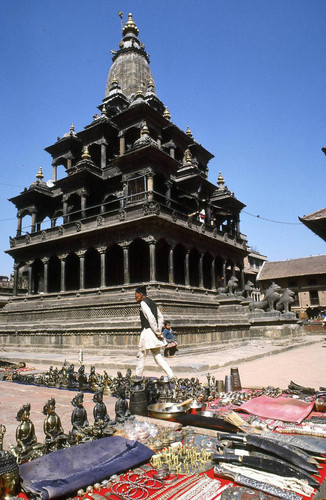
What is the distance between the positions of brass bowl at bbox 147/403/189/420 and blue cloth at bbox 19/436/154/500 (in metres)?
1.03

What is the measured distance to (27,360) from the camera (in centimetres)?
1316

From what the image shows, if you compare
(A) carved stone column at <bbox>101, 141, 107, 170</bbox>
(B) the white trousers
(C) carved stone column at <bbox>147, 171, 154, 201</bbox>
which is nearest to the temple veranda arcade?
(C) carved stone column at <bbox>147, 171, 154, 201</bbox>

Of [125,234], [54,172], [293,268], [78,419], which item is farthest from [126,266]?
[293,268]

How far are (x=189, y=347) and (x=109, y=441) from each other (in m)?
10.8

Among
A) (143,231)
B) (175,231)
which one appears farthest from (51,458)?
(175,231)

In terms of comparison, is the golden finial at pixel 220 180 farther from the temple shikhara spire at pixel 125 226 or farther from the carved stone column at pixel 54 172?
the carved stone column at pixel 54 172

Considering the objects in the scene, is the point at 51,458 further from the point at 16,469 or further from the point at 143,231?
the point at 143,231

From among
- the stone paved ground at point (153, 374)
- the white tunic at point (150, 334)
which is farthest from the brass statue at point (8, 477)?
the white tunic at point (150, 334)

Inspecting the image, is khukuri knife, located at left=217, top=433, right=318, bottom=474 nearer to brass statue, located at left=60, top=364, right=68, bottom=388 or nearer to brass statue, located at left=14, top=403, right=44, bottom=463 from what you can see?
brass statue, located at left=14, top=403, right=44, bottom=463

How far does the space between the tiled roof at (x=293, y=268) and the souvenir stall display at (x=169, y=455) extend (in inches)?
1685

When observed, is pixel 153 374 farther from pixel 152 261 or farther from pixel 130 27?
pixel 130 27

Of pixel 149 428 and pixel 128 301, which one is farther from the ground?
pixel 128 301

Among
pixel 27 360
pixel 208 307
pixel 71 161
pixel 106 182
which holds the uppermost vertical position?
pixel 71 161

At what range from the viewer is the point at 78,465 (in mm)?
3045
